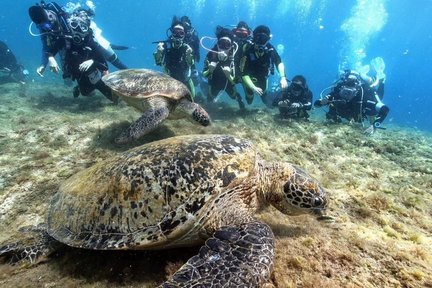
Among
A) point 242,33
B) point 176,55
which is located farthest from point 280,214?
point 242,33

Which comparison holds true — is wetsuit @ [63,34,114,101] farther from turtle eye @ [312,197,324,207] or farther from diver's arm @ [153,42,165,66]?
turtle eye @ [312,197,324,207]

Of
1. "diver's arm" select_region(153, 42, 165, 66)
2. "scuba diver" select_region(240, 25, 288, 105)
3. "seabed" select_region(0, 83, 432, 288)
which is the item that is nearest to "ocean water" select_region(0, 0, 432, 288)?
"seabed" select_region(0, 83, 432, 288)

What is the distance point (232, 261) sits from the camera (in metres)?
2.23

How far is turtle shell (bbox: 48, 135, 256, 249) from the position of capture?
2660mm

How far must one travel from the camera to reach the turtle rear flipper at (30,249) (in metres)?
3.05

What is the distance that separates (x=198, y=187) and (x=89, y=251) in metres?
1.43

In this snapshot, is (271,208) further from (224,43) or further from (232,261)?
(224,43)

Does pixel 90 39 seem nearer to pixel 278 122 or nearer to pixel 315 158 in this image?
pixel 278 122

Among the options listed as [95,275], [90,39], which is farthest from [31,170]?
[90,39]

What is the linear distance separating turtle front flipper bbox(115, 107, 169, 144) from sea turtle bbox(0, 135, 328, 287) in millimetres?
1997

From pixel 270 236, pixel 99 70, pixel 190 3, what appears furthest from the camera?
pixel 190 3

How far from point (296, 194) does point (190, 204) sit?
1218mm

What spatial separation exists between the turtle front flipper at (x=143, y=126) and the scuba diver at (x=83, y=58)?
13.4 feet

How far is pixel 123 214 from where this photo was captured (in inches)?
109
